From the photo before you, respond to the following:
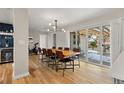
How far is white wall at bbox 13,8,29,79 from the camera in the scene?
376 centimetres

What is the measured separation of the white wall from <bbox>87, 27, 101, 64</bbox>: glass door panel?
3.58m

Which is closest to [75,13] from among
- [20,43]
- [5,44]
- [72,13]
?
[72,13]

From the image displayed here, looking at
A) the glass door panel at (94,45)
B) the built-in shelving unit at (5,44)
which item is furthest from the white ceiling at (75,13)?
the built-in shelving unit at (5,44)

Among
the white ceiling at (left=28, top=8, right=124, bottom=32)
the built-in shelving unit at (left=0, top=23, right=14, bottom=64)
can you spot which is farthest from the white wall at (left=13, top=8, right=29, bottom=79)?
the built-in shelving unit at (left=0, top=23, right=14, bottom=64)

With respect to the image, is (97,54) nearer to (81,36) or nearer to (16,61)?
(81,36)

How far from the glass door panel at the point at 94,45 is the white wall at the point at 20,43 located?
3.58 meters

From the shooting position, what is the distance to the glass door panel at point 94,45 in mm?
6022

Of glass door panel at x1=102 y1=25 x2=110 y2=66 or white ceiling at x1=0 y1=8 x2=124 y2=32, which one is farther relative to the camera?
glass door panel at x1=102 y1=25 x2=110 y2=66

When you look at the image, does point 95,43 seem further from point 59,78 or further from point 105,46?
point 59,78

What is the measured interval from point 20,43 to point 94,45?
3875 millimetres

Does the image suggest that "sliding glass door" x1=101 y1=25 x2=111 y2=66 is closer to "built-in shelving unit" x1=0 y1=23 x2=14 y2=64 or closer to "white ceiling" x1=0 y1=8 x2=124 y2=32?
"white ceiling" x1=0 y1=8 x2=124 y2=32

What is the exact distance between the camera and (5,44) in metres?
6.84
